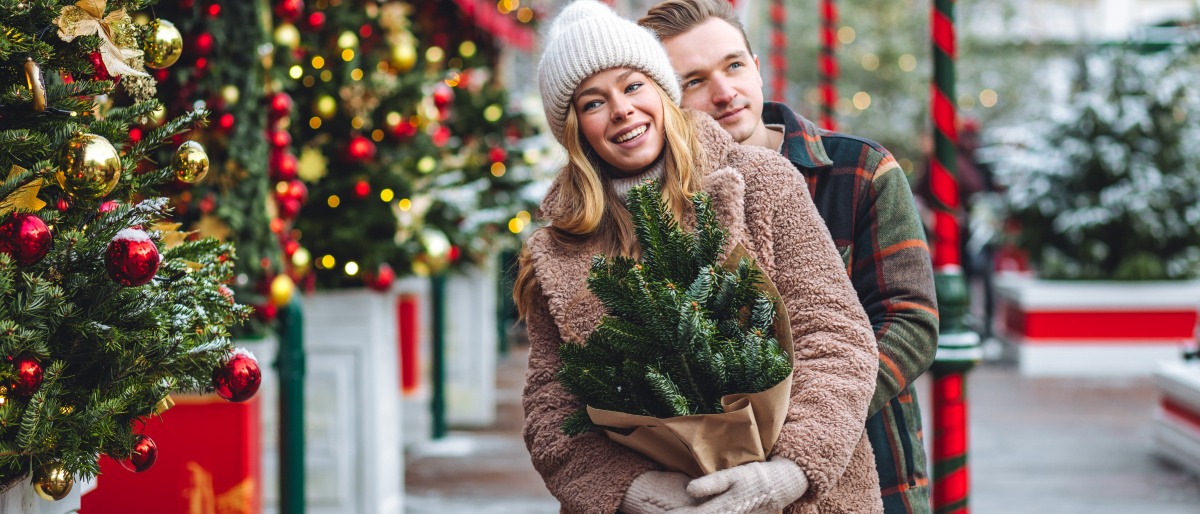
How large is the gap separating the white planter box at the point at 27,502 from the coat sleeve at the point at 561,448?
2.90 ft

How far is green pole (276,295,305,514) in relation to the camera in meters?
4.16

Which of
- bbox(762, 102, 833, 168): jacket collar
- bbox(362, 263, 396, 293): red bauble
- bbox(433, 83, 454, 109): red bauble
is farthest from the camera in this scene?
bbox(433, 83, 454, 109): red bauble

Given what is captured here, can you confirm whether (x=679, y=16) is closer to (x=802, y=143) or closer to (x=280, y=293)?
(x=802, y=143)

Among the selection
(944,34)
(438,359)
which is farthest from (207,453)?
(438,359)

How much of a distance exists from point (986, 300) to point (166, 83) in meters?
10.7

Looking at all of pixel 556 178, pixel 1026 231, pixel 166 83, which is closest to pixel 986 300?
pixel 1026 231

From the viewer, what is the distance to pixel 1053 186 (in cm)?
1191

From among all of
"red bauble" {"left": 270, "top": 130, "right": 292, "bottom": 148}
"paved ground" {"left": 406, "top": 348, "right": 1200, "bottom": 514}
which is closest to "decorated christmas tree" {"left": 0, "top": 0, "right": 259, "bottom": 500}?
"red bauble" {"left": 270, "top": 130, "right": 292, "bottom": 148}

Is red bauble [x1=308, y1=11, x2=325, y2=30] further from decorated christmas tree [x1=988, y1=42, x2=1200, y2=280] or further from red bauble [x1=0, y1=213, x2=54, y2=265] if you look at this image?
decorated christmas tree [x1=988, y1=42, x2=1200, y2=280]

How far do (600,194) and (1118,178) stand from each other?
10501 mm

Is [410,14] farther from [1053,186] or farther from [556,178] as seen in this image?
[1053,186]

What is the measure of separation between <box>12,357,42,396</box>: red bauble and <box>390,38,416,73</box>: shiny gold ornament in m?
4.10

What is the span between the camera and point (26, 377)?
1936mm

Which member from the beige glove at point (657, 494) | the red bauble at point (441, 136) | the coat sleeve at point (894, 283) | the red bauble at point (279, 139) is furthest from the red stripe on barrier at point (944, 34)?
the beige glove at point (657, 494)
